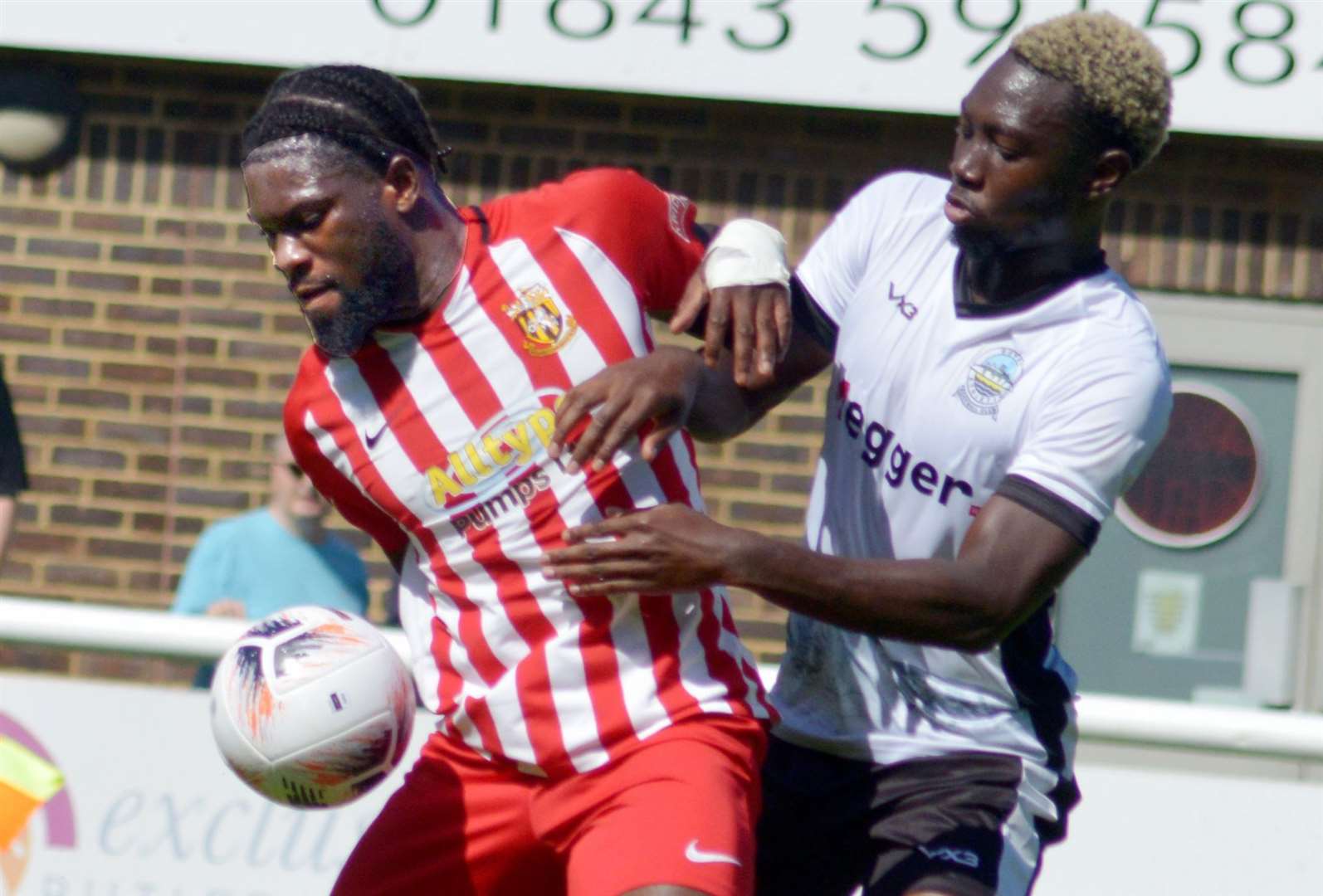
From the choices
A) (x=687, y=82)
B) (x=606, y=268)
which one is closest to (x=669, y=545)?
(x=606, y=268)

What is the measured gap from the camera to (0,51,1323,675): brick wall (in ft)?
22.4

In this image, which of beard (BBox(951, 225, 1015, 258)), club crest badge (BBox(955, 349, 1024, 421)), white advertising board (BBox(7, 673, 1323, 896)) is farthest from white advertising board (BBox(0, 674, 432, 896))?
beard (BBox(951, 225, 1015, 258))

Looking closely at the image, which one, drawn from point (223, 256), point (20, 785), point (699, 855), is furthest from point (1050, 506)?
point (223, 256)

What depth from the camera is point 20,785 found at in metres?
4.91

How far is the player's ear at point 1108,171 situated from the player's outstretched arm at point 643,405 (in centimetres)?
56

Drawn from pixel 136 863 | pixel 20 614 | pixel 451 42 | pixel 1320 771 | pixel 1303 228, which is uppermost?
pixel 451 42

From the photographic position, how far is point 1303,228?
681cm

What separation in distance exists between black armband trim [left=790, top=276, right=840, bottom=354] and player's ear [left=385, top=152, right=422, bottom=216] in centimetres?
69

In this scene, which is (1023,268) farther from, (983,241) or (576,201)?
(576,201)

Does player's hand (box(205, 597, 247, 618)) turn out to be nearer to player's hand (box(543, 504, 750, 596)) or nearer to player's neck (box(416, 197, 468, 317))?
player's neck (box(416, 197, 468, 317))

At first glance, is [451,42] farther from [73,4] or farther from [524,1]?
[73,4]

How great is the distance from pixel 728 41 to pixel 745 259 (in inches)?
139

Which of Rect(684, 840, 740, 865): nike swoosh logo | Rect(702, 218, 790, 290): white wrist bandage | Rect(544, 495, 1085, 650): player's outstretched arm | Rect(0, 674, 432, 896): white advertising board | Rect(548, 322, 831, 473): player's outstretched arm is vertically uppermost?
Rect(702, 218, 790, 290): white wrist bandage

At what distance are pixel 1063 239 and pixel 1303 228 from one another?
12.6ft
